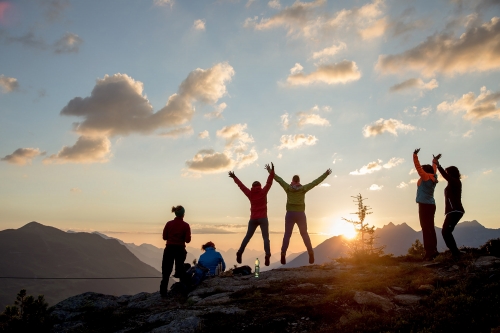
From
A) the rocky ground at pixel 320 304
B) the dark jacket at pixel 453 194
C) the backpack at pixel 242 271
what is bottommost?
the rocky ground at pixel 320 304

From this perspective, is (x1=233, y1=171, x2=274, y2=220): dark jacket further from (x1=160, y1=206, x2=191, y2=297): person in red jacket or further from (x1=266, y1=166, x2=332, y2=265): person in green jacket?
(x1=160, y1=206, x2=191, y2=297): person in red jacket

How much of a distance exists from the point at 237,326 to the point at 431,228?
30.1 feet

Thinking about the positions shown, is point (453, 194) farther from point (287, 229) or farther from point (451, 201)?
point (287, 229)

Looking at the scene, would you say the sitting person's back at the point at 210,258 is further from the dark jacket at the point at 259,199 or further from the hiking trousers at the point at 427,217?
the hiking trousers at the point at 427,217

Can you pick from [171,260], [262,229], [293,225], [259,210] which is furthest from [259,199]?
[171,260]

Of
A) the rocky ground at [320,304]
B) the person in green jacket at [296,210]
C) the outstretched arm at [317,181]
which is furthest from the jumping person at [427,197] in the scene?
the person in green jacket at [296,210]

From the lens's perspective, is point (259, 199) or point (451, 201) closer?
point (451, 201)

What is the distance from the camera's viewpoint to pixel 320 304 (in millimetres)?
8938

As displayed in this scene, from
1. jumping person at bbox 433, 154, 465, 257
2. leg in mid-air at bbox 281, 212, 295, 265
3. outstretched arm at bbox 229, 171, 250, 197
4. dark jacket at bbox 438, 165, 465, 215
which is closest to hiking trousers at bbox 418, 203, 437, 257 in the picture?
jumping person at bbox 433, 154, 465, 257

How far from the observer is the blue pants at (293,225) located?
1416cm

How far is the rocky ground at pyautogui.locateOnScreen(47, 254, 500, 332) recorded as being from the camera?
738 cm

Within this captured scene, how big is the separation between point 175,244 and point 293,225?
4788mm

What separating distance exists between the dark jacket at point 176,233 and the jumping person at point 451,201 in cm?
922

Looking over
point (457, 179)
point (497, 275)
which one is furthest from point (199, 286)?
point (457, 179)
